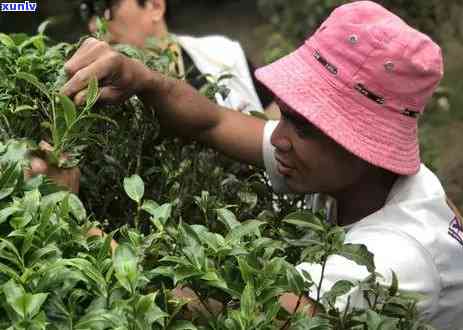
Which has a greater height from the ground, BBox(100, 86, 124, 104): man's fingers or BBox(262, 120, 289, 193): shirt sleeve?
BBox(100, 86, 124, 104): man's fingers

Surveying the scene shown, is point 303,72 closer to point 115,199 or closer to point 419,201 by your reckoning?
point 419,201

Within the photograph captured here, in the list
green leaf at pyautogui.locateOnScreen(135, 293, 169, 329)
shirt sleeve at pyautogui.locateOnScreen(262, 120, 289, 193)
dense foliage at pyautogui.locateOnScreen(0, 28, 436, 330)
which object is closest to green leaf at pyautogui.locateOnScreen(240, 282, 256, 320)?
dense foliage at pyautogui.locateOnScreen(0, 28, 436, 330)

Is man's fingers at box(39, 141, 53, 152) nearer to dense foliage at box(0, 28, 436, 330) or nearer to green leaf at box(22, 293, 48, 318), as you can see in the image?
dense foliage at box(0, 28, 436, 330)

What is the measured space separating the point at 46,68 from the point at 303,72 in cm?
60

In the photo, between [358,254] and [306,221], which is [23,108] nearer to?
[306,221]

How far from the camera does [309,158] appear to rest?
2.21 metres

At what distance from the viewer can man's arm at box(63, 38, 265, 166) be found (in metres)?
2.12

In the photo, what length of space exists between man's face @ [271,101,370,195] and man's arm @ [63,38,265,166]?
29 centimetres

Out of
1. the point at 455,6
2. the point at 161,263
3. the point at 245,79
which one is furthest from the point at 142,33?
the point at 455,6

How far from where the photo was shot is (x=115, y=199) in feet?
7.75

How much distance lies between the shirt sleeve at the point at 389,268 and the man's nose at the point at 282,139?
251mm

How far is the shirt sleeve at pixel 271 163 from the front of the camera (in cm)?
245

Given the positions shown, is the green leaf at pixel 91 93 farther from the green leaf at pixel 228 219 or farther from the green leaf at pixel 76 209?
the green leaf at pixel 228 219

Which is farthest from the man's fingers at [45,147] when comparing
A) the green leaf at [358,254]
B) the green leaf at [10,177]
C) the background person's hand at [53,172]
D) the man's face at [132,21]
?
the man's face at [132,21]
